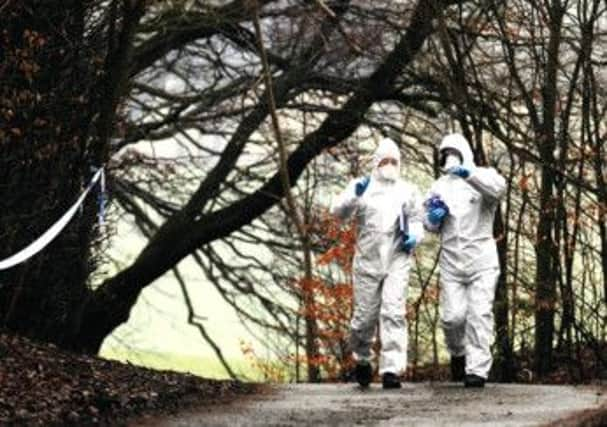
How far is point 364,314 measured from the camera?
41.9 ft

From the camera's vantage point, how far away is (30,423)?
8.70m

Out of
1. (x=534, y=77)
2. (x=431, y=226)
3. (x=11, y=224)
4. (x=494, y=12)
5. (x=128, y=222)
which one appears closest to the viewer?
(x=11, y=224)

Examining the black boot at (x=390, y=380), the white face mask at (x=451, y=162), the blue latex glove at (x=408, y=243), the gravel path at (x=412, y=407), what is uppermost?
the white face mask at (x=451, y=162)

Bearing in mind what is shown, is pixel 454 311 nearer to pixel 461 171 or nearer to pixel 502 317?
pixel 461 171

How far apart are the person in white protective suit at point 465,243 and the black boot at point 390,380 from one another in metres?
0.59

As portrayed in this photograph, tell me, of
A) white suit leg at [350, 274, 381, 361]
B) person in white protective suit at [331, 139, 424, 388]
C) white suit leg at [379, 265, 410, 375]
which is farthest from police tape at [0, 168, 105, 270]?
white suit leg at [379, 265, 410, 375]

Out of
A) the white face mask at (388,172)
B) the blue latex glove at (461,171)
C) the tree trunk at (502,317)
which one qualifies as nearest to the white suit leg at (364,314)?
the white face mask at (388,172)

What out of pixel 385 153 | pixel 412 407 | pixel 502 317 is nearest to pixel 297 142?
pixel 502 317

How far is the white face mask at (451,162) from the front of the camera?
42.4 ft

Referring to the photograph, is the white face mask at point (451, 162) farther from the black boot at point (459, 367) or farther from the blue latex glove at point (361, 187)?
the black boot at point (459, 367)

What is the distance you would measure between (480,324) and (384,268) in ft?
3.08

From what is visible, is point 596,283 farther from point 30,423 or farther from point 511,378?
point 30,423

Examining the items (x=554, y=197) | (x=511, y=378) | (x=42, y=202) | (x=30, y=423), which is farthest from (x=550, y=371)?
(x=30, y=423)

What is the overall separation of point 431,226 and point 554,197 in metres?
4.53
